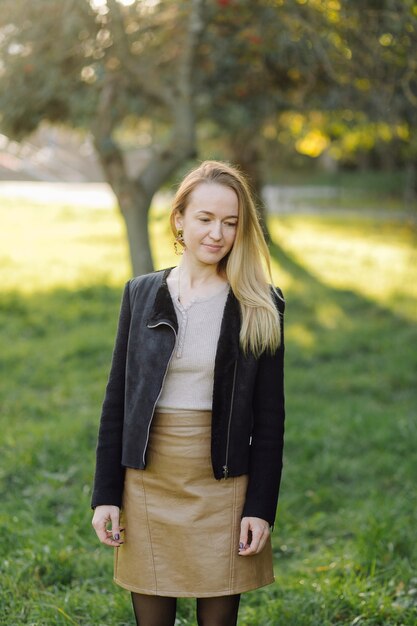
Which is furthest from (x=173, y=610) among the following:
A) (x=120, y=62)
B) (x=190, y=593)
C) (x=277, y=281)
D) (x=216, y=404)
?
(x=277, y=281)

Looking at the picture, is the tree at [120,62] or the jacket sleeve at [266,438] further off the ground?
the tree at [120,62]

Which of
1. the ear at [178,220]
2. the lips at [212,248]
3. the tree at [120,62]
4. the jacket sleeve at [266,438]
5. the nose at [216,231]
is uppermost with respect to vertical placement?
the tree at [120,62]

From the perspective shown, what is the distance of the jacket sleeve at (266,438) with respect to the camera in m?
2.59

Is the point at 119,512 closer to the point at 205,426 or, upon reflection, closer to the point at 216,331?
the point at 205,426

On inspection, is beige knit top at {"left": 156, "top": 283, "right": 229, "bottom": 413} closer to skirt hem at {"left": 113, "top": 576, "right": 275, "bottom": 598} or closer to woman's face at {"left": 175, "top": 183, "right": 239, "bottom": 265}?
woman's face at {"left": 175, "top": 183, "right": 239, "bottom": 265}

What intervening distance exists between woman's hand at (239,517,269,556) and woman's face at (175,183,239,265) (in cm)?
78

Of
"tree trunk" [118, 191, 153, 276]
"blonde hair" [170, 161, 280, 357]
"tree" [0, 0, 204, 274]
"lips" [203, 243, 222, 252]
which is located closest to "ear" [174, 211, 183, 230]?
"blonde hair" [170, 161, 280, 357]

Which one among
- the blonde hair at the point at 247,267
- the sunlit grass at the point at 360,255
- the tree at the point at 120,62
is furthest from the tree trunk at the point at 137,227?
the blonde hair at the point at 247,267

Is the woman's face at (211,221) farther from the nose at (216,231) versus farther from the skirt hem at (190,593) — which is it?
the skirt hem at (190,593)

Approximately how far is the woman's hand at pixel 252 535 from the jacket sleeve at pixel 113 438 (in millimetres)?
401

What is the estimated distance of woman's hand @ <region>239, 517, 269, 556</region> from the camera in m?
2.55

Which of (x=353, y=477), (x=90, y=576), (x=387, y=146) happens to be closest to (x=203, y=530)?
(x=90, y=576)

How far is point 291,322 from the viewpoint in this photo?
10680 millimetres

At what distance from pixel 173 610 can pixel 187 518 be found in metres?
0.36
